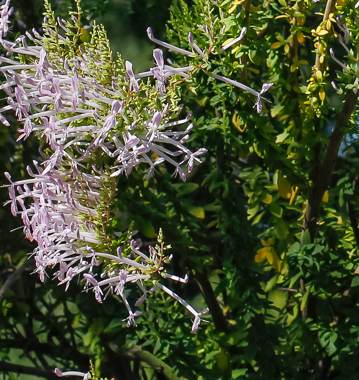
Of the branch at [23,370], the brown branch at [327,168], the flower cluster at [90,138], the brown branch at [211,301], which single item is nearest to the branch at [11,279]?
the branch at [23,370]

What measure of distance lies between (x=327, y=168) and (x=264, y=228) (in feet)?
1.42

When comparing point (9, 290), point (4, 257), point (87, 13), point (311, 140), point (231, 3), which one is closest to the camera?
point (231, 3)

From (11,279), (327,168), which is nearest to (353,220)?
(327,168)

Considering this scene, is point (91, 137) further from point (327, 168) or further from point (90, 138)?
point (327, 168)

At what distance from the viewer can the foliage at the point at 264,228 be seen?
2674mm

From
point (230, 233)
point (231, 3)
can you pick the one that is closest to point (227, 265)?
point (230, 233)

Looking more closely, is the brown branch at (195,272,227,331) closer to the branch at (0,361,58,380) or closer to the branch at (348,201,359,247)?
the branch at (348,201,359,247)

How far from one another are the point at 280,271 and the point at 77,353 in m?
0.87

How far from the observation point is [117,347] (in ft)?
10.9

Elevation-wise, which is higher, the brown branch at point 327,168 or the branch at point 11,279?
the brown branch at point 327,168

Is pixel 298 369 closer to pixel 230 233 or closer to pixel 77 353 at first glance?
pixel 230 233

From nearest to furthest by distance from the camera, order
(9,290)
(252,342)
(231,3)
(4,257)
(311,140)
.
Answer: (231,3) < (311,140) < (252,342) < (9,290) < (4,257)

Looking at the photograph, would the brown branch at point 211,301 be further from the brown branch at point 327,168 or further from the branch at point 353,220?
the branch at point 353,220

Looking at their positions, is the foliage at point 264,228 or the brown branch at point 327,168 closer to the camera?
the brown branch at point 327,168
